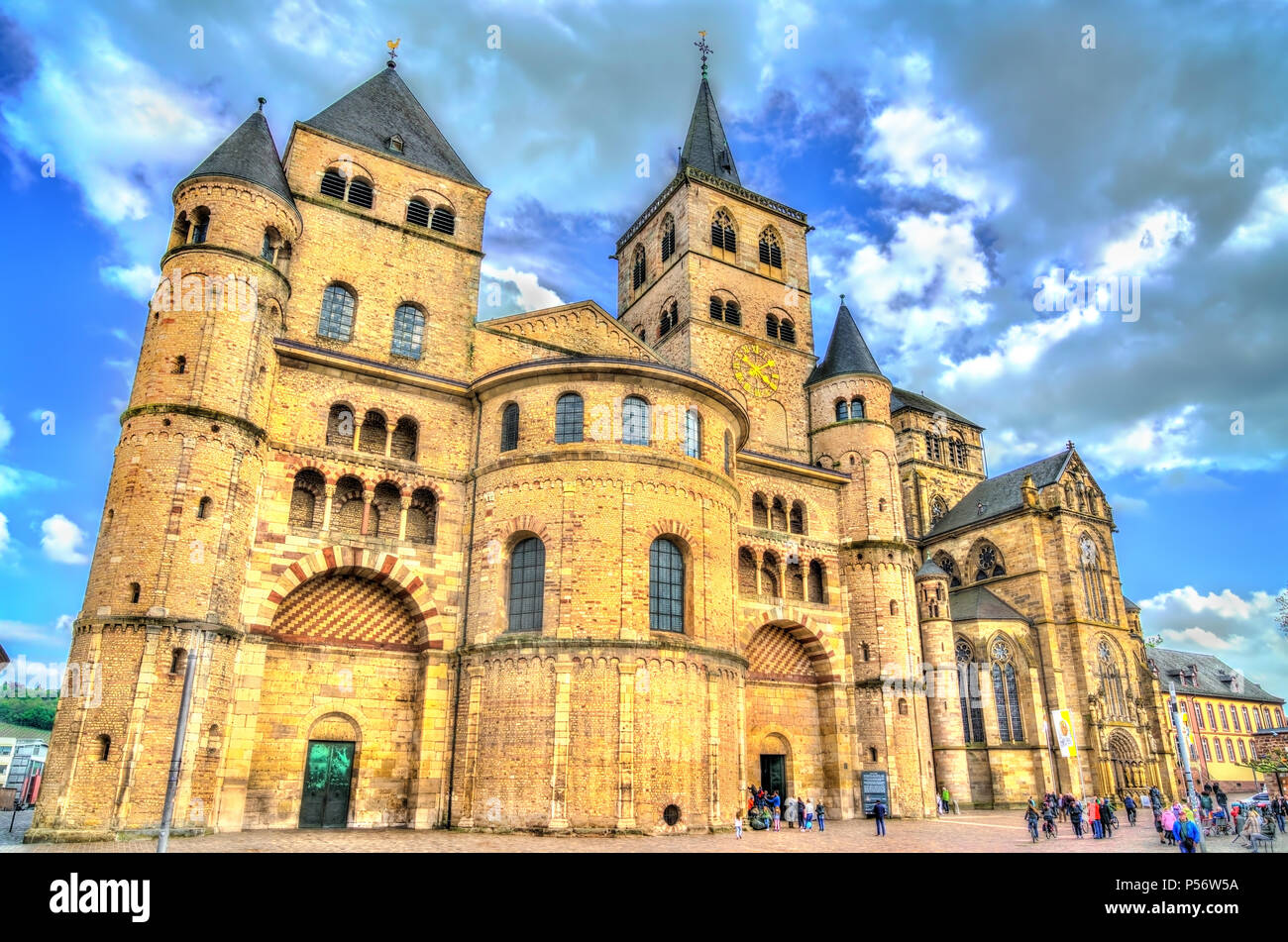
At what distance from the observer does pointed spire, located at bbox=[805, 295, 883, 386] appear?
40.5 meters

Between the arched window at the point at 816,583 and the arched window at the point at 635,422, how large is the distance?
1234 centimetres

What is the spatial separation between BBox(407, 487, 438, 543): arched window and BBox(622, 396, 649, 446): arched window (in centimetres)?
656

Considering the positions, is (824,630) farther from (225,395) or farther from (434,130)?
(434,130)

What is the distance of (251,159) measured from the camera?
2630 cm

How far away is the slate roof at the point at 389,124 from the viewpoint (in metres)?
31.9

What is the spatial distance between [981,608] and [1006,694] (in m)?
4.77

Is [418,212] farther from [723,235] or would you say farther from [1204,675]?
[1204,675]

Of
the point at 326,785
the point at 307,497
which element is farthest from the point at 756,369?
the point at 326,785

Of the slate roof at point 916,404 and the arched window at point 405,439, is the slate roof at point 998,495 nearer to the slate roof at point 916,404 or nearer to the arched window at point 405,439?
the slate roof at point 916,404

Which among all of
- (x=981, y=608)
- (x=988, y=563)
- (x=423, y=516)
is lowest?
(x=423, y=516)

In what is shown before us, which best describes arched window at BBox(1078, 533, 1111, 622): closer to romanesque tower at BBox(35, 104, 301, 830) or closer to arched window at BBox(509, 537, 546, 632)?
arched window at BBox(509, 537, 546, 632)

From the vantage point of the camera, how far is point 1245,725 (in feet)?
244

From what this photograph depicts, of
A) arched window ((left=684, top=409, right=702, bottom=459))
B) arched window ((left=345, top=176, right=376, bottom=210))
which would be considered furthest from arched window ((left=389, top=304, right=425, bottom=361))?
arched window ((left=684, top=409, right=702, bottom=459))

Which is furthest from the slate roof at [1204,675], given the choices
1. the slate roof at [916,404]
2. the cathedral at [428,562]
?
the cathedral at [428,562]
